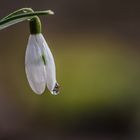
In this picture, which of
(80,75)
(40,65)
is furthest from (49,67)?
(80,75)

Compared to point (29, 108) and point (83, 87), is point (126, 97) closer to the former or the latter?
point (83, 87)

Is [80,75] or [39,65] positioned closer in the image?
[39,65]

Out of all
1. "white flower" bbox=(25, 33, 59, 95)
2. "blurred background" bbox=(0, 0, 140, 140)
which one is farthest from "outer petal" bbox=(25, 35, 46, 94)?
"blurred background" bbox=(0, 0, 140, 140)

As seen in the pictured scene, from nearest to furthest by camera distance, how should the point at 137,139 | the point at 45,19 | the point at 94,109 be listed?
the point at 137,139 < the point at 94,109 < the point at 45,19

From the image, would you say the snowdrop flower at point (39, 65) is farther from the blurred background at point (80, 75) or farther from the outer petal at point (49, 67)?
the blurred background at point (80, 75)

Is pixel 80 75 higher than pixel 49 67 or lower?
higher

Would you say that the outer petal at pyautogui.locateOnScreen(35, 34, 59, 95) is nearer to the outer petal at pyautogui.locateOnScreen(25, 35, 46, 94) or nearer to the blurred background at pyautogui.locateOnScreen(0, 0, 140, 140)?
the outer petal at pyautogui.locateOnScreen(25, 35, 46, 94)

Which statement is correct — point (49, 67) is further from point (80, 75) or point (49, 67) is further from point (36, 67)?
point (80, 75)

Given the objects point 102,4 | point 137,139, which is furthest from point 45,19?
point 137,139
